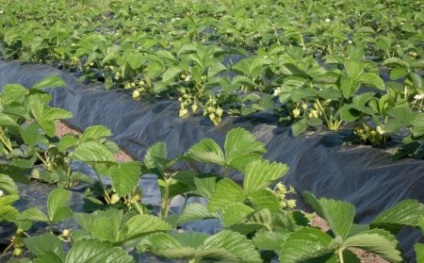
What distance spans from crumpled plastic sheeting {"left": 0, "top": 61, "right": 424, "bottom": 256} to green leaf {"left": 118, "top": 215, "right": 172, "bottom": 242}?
1828 millimetres

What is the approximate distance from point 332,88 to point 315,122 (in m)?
0.27

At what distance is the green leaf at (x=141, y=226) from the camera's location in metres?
1.70

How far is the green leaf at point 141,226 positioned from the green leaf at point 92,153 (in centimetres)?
61

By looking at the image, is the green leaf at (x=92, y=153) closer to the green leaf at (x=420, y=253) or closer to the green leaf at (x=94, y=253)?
the green leaf at (x=94, y=253)

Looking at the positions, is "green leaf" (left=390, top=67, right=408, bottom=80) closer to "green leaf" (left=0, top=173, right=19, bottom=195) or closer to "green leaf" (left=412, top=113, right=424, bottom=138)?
"green leaf" (left=412, top=113, right=424, bottom=138)

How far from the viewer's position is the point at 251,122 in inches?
195

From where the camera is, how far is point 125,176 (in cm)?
228

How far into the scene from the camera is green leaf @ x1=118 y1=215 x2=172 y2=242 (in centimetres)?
170

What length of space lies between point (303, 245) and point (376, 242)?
6.4 inches

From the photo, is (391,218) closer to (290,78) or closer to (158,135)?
(290,78)

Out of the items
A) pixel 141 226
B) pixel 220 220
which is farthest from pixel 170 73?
pixel 141 226

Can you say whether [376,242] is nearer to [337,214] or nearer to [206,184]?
[337,214]

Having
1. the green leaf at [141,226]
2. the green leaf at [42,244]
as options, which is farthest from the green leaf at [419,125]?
the green leaf at [42,244]

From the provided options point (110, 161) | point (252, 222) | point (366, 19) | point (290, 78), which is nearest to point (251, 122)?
point (290, 78)
